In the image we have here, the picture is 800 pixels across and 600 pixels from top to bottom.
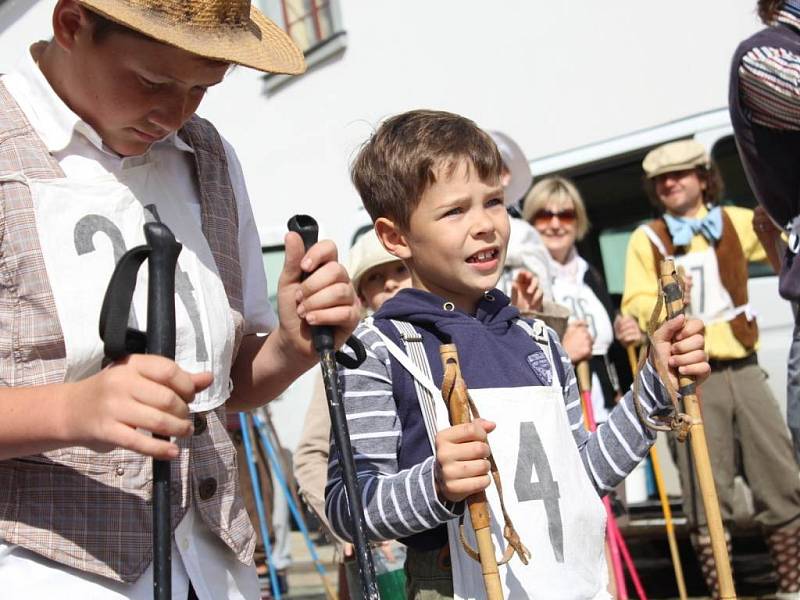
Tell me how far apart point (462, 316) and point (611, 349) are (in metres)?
4.90

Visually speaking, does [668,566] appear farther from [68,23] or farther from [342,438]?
[68,23]

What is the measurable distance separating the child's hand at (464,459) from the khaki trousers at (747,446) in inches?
155

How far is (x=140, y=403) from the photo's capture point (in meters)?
1.64

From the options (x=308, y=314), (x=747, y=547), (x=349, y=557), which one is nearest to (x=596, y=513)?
(x=308, y=314)

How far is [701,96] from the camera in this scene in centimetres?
779

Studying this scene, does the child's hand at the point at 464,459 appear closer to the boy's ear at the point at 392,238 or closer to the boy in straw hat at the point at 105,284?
the boy in straw hat at the point at 105,284

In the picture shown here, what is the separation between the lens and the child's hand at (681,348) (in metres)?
2.53

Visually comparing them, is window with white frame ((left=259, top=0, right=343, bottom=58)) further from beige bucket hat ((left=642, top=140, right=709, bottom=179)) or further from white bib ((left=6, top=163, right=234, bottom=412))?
white bib ((left=6, top=163, right=234, bottom=412))

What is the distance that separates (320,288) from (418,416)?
630 mm

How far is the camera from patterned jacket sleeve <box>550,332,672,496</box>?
265 cm

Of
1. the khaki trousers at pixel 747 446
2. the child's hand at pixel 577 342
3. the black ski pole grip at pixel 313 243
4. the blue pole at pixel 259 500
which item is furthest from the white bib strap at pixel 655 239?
the black ski pole grip at pixel 313 243

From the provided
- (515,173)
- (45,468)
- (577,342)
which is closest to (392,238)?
(45,468)

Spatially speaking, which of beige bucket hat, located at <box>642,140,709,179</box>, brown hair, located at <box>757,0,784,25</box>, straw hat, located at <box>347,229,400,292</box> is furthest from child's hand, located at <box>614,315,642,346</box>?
brown hair, located at <box>757,0,784,25</box>

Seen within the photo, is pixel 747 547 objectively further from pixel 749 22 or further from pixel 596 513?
pixel 596 513
